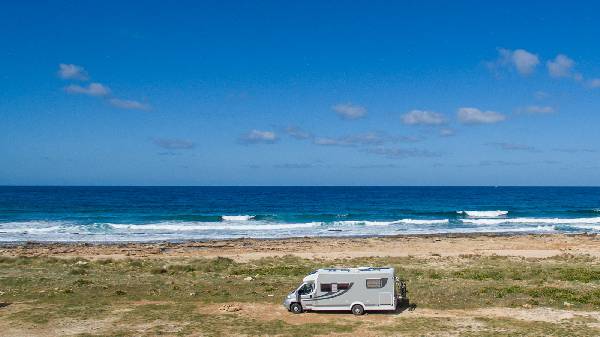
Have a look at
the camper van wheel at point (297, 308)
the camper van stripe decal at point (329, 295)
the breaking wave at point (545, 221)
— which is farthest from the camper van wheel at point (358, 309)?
the breaking wave at point (545, 221)

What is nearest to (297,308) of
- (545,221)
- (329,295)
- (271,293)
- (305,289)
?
(305,289)

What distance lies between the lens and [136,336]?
61.9 feet

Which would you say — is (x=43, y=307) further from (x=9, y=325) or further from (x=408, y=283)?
(x=408, y=283)

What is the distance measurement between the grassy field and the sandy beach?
54 millimetres

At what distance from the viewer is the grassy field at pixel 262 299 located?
1980cm

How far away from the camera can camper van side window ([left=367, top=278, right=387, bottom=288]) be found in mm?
21531

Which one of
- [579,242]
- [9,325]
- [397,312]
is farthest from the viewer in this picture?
[579,242]

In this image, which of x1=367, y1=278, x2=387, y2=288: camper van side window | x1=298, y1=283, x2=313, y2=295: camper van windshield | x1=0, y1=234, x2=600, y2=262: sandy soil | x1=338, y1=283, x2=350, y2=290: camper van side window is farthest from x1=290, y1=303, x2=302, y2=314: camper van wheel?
x1=0, y1=234, x2=600, y2=262: sandy soil

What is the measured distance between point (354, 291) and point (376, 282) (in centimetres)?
95

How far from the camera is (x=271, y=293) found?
25609 millimetres

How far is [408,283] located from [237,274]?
389 inches

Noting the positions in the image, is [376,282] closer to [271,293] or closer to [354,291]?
[354,291]

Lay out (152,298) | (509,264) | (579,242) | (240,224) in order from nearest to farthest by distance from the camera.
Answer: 1. (152,298)
2. (509,264)
3. (579,242)
4. (240,224)

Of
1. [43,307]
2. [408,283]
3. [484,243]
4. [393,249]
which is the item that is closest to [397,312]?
[408,283]
